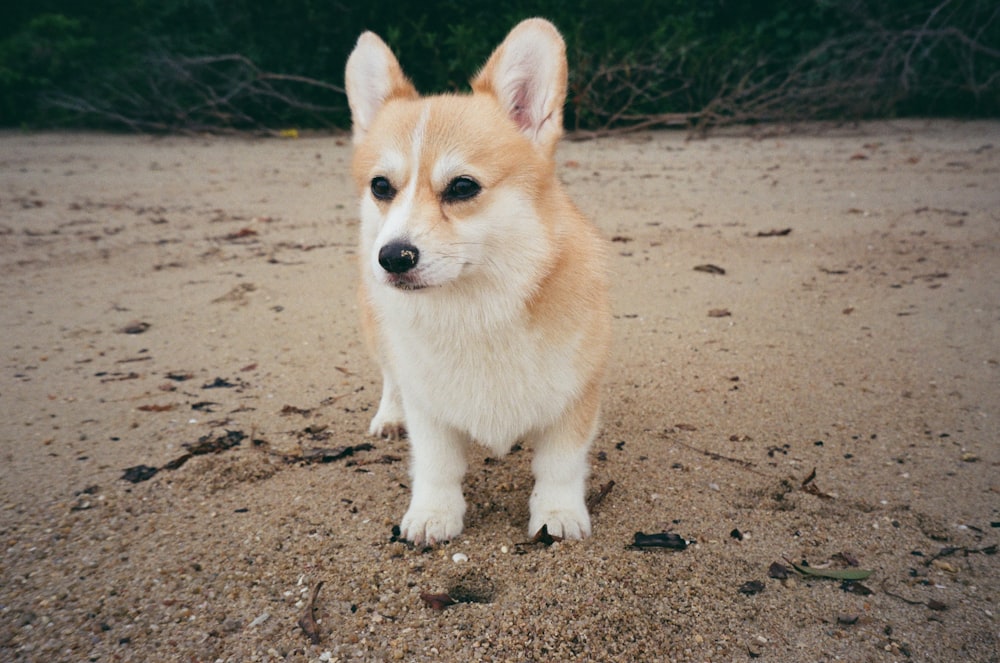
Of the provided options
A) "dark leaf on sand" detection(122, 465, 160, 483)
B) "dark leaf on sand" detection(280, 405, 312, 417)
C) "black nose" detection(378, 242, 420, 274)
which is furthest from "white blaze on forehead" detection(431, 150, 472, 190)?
"dark leaf on sand" detection(122, 465, 160, 483)

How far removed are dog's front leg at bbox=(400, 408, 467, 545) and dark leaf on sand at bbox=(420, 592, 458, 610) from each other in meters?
0.27

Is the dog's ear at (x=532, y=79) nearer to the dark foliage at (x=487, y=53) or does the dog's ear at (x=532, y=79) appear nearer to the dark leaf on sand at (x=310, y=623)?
the dark leaf on sand at (x=310, y=623)

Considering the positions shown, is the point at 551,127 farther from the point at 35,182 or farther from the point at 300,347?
the point at 35,182

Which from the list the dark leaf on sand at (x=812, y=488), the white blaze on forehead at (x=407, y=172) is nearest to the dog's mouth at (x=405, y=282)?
the white blaze on forehead at (x=407, y=172)

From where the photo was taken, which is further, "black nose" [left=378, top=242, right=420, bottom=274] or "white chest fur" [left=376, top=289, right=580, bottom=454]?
"white chest fur" [left=376, top=289, right=580, bottom=454]

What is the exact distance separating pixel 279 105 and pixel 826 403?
33.1 feet

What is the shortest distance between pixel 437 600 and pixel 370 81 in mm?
1815

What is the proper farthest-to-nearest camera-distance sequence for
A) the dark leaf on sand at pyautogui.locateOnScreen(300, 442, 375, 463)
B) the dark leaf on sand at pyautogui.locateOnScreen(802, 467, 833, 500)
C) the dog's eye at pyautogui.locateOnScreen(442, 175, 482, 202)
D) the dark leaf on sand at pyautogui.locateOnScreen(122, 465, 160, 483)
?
the dark leaf on sand at pyautogui.locateOnScreen(300, 442, 375, 463)
the dark leaf on sand at pyautogui.locateOnScreen(122, 465, 160, 483)
the dark leaf on sand at pyautogui.locateOnScreen(802, 467, 833, 500)
the dog's eye at pyautogui.locateOnScreen(442, 175, 482, 202)

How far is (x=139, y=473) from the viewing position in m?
2.54

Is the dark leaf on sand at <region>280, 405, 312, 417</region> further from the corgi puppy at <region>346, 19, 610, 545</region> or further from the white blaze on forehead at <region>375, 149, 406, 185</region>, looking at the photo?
the white blaze on forehead at <region>375, 149, 406, 185</region>

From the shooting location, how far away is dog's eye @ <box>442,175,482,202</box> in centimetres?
216

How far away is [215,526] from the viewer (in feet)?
7.48

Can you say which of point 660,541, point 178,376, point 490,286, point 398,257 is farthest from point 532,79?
point 178,376

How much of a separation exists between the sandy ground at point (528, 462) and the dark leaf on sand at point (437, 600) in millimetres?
24
